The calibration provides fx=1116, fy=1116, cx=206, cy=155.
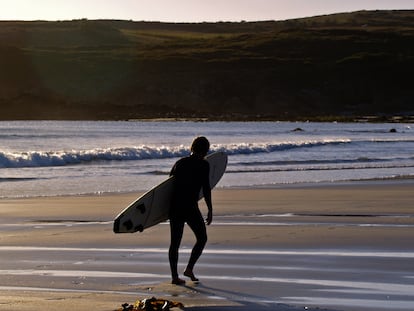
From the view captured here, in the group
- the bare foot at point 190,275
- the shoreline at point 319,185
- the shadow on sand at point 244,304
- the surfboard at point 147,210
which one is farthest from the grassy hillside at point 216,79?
the shadow on sand at point 244,304

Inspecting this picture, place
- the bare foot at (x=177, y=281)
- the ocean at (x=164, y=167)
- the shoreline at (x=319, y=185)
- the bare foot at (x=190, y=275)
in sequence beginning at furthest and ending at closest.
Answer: the ocean at (x=164, y=167), the shoreline at (x=319, y=185), the bare foot at (x=190, y=275), the bare foot at (x=177, y=281)

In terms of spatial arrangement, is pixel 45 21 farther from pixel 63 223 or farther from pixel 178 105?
pixel 63 223

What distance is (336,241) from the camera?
45.3 feet

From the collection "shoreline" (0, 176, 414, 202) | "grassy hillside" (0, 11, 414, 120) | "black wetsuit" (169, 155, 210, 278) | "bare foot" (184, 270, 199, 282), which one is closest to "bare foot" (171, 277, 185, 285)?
"bare foot" (184, 270, 199, 282)

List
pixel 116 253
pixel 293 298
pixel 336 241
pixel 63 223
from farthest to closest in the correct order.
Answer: pixel 63 223
pixel 336 241
pixel 116 253
pixel 293 298

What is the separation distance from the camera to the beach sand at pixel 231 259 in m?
9.65

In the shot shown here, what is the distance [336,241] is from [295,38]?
170 metres

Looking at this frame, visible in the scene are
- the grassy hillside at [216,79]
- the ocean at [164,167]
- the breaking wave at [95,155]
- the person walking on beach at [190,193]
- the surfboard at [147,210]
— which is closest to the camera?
the person walking on beach at [190,193]

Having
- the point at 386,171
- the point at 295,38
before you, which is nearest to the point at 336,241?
the point at 386,171

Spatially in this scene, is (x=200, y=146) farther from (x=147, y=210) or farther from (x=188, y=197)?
(x=147, y=210)

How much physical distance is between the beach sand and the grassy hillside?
360 feet

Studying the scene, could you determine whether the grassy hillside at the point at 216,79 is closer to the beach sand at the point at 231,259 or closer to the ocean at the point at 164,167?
the ocean at the point at 164,167

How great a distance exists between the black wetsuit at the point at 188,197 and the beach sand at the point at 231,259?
42cm

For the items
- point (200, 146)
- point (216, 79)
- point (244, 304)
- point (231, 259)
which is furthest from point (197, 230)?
point (216, 79)
